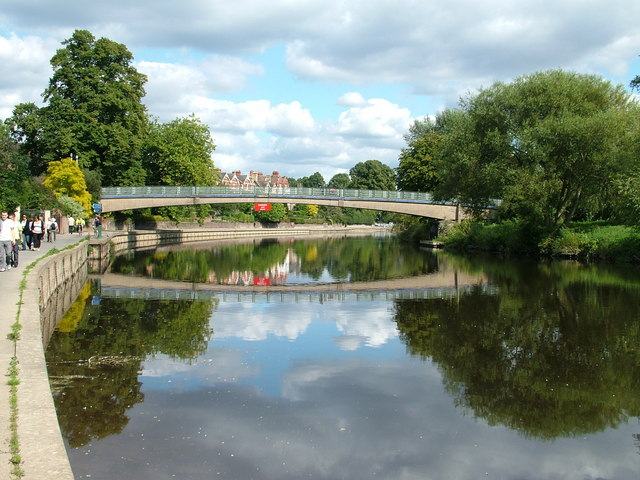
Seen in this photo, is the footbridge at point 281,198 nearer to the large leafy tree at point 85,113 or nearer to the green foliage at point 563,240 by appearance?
A: the large leafy tree at point 85,113

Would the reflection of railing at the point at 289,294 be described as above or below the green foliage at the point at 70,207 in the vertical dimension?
below

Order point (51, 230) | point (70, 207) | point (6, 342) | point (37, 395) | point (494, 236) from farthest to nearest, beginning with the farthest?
point (494, 236) < point (70, 207) < point (51, 230) < point (6, 342) < point (37, 395)

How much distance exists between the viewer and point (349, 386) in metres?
10.8

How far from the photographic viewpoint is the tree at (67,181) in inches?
1777

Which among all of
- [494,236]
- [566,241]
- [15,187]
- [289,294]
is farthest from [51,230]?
[566,241]

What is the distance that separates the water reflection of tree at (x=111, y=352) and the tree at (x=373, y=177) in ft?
355

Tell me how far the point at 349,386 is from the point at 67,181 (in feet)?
130

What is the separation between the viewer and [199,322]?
17062 mm

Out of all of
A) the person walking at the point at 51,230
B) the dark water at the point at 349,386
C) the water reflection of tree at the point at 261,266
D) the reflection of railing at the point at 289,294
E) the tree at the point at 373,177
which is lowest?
the water reflection of tree at the point at 261,266

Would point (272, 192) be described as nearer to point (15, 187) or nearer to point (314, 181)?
point (15, 187)

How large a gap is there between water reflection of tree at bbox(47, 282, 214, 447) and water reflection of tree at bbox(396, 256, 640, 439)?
4.99 m

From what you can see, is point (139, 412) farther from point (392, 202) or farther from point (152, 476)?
point (392, 202)

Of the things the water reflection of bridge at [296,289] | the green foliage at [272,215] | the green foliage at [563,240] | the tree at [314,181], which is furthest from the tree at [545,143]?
the tree at [314,181]

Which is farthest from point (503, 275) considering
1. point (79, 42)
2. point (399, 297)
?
point (79, 42)
